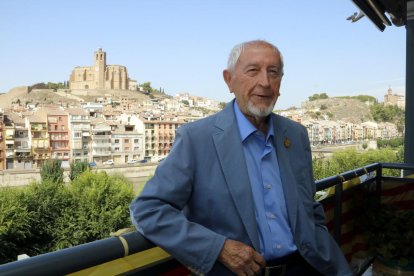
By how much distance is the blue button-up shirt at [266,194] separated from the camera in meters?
1.05

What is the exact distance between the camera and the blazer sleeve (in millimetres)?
908

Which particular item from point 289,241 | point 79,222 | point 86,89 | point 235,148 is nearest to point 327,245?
point 289,241

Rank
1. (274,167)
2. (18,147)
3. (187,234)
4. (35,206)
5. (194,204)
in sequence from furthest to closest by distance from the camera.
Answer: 1. (18,147)
2. (35,206)
3. (274,167)
4. (194,204)
5. (187,234)

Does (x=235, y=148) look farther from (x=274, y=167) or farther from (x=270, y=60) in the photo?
(x=270, y=60)

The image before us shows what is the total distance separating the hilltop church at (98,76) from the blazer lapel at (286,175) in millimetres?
92246

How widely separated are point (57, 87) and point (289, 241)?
3906 inches

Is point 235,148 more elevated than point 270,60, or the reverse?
point 270,60

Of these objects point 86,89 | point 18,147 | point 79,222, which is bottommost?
point 79,222

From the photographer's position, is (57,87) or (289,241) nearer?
(289,241)

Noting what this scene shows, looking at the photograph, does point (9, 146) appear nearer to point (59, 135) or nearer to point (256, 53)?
point (59, 135)

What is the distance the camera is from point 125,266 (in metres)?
0.93

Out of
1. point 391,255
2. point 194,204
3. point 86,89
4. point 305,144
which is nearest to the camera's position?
point 194,204

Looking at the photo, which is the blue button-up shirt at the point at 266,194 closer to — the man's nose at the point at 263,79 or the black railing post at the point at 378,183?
the man's nose at the point at 263,79

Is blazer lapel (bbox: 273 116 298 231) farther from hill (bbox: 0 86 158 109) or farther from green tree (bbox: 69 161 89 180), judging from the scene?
hill (bbox: 0 86 158 109)
